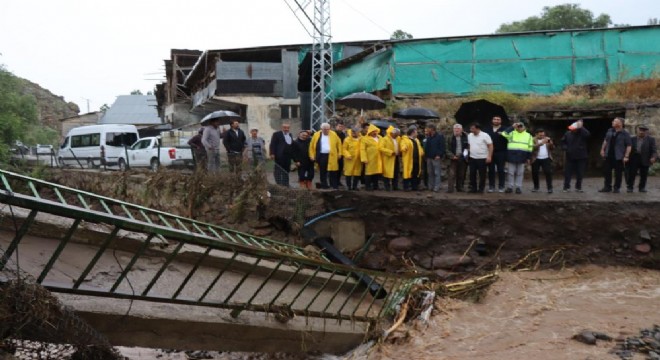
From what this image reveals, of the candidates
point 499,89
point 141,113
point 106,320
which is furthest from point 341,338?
point 141,113

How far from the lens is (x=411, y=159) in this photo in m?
11.7

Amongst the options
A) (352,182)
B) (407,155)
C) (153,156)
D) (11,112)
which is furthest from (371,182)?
(11,112)

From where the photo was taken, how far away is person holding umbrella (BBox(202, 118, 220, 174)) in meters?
11.6

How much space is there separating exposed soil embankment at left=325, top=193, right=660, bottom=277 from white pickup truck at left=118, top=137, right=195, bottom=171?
4.14 metres

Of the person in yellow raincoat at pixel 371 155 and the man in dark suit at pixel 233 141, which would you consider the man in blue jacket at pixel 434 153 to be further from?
the man in dark suit at pixel 233 141

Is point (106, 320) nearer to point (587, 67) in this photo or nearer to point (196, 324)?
point (196, 324)

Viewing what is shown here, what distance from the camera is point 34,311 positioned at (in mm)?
3613

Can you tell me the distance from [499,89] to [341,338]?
1420cm

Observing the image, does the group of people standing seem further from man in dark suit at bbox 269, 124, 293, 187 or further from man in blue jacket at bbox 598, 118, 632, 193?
man in dark suit at bbox 269, 124, 293, 187

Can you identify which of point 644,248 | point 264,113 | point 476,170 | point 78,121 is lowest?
point 644,248

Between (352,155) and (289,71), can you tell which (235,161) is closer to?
(352,155)

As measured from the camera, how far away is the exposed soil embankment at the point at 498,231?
32.9ft

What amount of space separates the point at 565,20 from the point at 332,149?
37.4 metres

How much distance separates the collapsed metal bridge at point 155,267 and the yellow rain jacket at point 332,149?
13.9 ft
